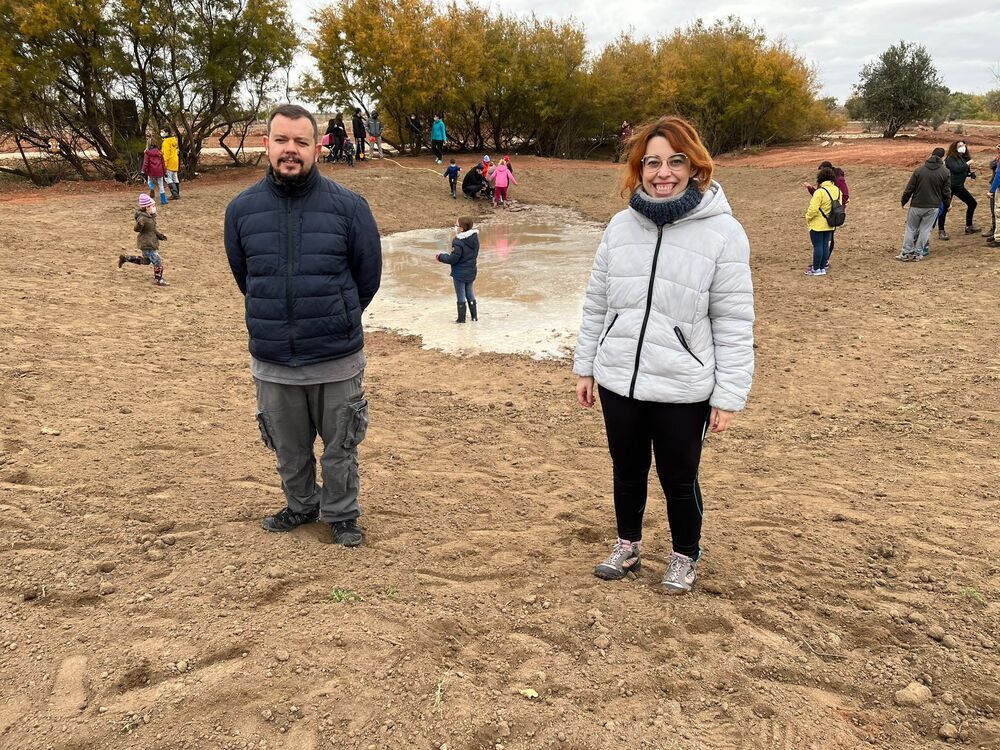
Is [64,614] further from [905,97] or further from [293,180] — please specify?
[905,97]

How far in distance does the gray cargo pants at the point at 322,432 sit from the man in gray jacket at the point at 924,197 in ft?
34.6

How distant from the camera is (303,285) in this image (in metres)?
3.08

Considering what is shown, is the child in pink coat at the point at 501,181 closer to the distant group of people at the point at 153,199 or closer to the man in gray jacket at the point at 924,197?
the distant group of people at the point at 153,199

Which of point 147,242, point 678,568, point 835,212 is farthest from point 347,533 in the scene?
point 835,212

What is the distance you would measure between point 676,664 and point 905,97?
33.7m

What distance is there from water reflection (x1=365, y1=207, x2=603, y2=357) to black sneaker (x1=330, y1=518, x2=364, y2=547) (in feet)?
14.6

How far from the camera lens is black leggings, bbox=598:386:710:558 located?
2834 millimetres

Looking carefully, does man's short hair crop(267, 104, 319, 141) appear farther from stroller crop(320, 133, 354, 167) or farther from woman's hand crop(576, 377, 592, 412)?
stroller crop(320, 133, 354, 167)

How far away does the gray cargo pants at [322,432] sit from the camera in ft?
10.8

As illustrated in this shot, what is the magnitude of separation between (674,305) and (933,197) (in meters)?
10.3

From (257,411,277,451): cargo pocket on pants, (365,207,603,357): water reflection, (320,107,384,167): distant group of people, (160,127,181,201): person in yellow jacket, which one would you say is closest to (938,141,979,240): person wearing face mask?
(365,207,603,357): water reflection

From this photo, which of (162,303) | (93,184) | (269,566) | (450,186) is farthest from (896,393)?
(93,184)

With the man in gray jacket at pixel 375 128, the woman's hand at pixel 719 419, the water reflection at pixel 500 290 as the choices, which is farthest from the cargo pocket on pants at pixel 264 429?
the man in gray jacket at pixel 375 128

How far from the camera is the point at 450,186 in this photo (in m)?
22.0
